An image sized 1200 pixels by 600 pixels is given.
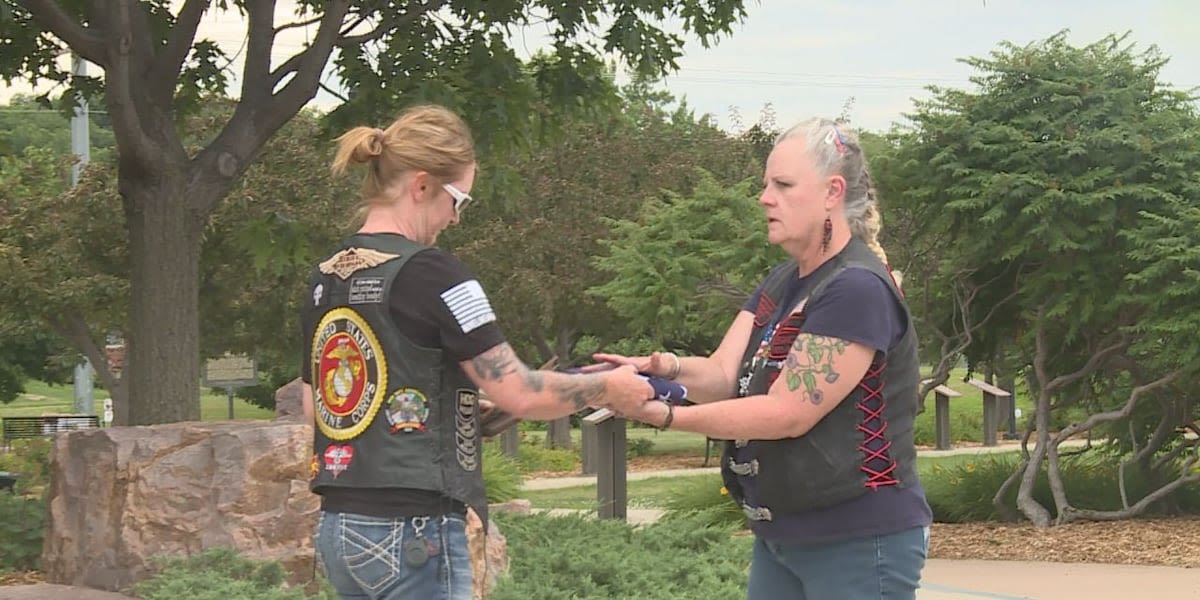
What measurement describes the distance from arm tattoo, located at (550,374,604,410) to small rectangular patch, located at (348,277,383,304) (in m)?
0.42

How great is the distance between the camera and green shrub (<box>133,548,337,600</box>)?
6348mm

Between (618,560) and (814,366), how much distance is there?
15.0 ft

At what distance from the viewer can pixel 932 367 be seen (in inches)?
545

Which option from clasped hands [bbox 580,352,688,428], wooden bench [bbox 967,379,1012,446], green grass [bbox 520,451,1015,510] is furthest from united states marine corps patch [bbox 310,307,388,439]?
wooden bench [bbox 967,379,1012,446]

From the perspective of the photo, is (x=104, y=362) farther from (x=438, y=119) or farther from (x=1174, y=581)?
(x=438, y=119)

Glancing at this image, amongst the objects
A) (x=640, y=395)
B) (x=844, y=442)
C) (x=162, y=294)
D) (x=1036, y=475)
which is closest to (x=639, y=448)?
(x=1036, y=475)

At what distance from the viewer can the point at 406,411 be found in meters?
3.11

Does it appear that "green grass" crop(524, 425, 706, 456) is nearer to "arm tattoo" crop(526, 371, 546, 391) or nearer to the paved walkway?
the paved walkway

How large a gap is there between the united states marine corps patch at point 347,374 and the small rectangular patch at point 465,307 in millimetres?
179

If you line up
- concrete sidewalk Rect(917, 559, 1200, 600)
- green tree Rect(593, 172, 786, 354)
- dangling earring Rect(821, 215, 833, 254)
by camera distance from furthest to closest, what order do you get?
green tree Rect(593, 172, 786, 354) → concrete sidewalk Rect(917, 559, 1200, 600) → dangling earring Rect(821, 215, 833, 254)

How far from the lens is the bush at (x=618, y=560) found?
7223 millimetres

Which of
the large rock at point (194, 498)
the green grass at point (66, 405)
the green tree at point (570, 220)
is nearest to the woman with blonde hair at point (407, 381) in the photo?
the large rock at point (194, 498)

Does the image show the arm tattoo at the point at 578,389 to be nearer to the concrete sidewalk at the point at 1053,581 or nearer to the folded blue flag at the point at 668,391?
the folded blue flag at the point at 668,391

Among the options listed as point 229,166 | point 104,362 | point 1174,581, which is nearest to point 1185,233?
point 1174,581
